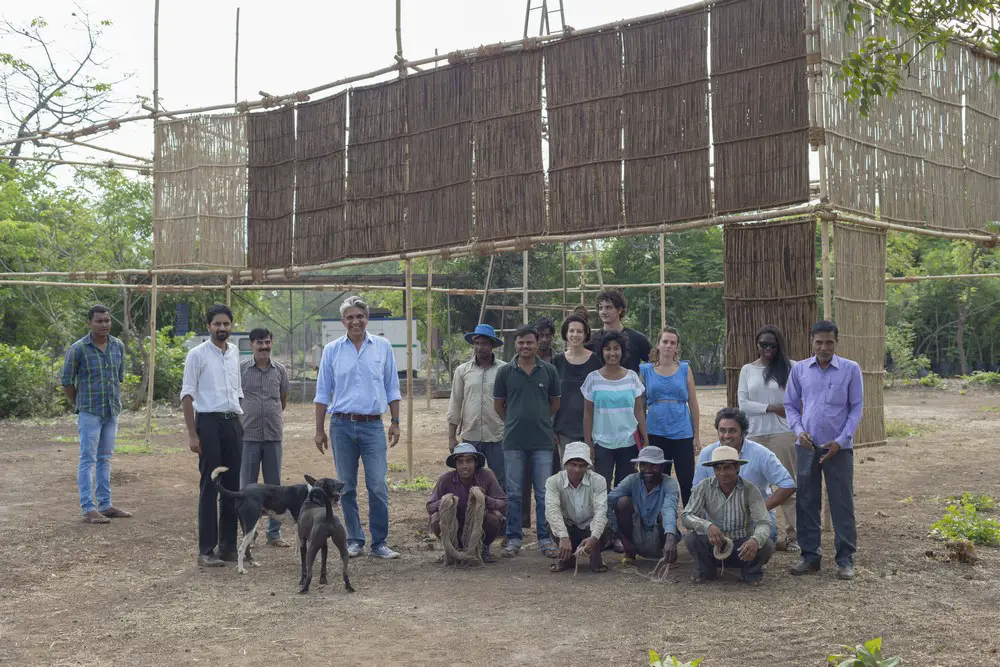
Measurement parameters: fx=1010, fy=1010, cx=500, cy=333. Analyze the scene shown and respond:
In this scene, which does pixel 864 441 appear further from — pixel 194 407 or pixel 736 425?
pixel 194 407

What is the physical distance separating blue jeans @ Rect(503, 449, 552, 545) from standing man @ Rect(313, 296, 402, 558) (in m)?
0.94

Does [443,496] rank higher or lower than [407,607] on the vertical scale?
Result: higher

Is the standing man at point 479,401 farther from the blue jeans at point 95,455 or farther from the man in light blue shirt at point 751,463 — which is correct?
Result: the blue jeans at point 95,455

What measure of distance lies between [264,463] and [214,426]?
953 mm

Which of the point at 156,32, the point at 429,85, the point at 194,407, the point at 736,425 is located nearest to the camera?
the point at 736,425

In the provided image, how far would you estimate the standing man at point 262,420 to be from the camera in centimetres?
848

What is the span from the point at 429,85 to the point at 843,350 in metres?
5.19

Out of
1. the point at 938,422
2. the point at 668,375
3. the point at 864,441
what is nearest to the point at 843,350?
the point at 864,441

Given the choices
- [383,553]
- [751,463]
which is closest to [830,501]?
[751,463]

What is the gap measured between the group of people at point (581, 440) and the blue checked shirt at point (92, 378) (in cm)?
162

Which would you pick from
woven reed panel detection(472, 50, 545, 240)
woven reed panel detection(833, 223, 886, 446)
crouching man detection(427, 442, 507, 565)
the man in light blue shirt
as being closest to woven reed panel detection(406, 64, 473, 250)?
woven reed panel detection(472, 50, 545, 240)

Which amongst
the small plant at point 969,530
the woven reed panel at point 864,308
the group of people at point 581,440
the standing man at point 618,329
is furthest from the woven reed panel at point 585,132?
the small plant at point 969,530

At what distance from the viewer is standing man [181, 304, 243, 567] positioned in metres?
7.71

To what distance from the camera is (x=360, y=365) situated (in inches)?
309
